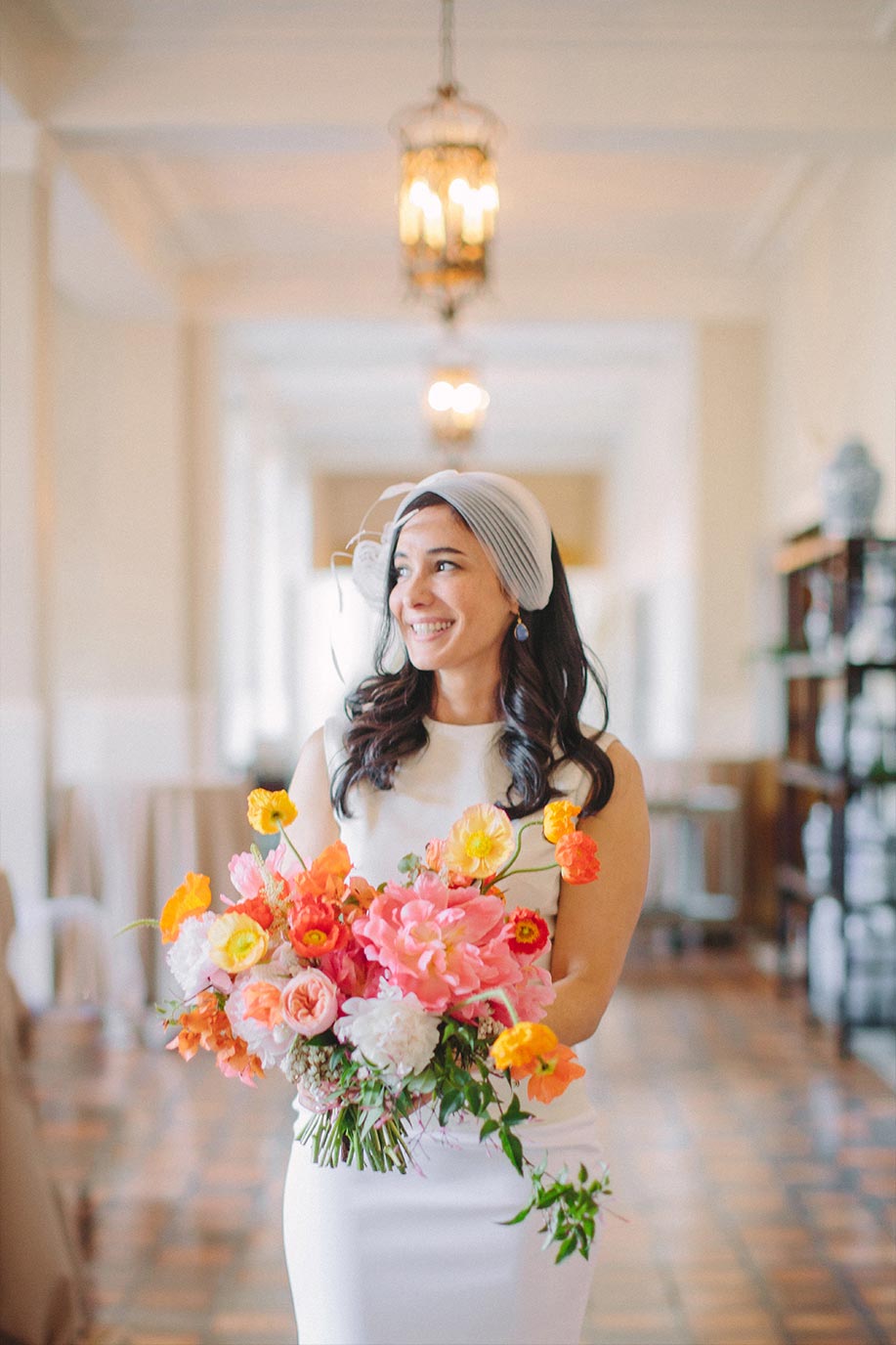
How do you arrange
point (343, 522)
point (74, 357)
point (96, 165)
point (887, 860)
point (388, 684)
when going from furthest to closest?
point (343, 522), point (74, 357), point (96, 165), point (887, 860), point (388, 684)

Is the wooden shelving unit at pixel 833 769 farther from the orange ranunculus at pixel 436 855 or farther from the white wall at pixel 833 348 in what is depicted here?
the orange ranunculus at pixel 436 855

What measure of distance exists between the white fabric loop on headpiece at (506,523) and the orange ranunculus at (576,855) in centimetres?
44

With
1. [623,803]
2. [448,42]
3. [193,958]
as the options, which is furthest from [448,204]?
[193,958]

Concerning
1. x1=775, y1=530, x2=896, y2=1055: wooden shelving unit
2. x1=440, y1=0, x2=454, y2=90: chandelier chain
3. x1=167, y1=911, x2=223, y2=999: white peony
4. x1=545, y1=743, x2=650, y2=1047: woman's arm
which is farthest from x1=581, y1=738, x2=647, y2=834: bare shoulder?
x1=440, y1=0, x2=454, y2=90: chandelier chain

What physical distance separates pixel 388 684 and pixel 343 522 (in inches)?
501

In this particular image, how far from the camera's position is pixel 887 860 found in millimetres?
4977

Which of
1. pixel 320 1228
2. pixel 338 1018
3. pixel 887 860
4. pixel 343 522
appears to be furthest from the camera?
pixel 343 522

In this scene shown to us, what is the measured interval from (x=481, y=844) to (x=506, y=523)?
1.59 ft

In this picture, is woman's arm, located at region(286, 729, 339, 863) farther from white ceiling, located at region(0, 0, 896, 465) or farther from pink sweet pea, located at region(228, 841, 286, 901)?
white ceiling, located at region(0, 0, 896, 465)

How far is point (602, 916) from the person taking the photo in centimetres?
154

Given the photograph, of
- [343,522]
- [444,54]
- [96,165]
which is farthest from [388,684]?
[343,522]

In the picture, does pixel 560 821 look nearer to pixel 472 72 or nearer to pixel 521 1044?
pixel 521 1044

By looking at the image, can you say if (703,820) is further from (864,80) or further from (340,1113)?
(340,1113)

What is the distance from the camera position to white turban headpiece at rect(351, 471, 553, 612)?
158 cm
